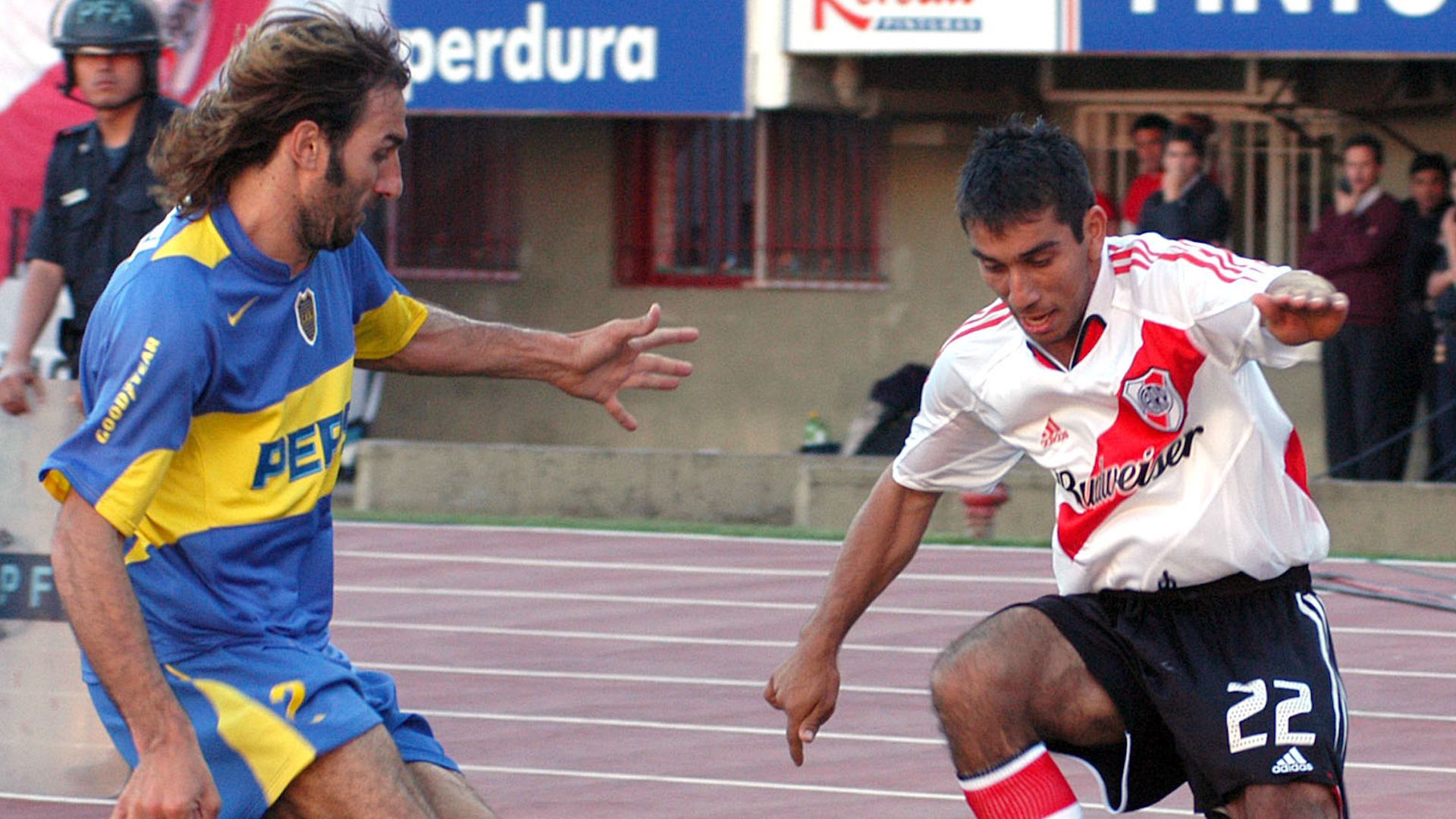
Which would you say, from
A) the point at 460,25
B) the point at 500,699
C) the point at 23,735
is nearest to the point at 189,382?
the point at 23,735

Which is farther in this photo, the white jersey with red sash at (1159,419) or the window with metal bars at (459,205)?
the window with metal bars at (459,205)

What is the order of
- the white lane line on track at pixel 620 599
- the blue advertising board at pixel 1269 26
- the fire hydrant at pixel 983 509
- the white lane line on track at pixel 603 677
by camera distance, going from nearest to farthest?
1. the white lane line on track at pixel 603 677
2. the white lane line on track at pixel 620 599
3. the fire hydrant at pixel 983 509
4. the blue advertising board at pixel 1269 26

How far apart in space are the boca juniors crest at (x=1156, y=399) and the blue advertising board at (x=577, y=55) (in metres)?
9.01

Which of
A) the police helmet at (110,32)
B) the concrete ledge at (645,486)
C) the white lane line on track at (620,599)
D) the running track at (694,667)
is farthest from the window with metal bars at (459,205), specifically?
the police helmet at (110,32)

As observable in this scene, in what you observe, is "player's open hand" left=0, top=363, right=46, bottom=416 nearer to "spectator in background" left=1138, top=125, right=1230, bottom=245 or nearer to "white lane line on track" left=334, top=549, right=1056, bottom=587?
"white lane line on track" left=334, top=549, right=1056, bottom=587

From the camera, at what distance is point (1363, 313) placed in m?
11.2

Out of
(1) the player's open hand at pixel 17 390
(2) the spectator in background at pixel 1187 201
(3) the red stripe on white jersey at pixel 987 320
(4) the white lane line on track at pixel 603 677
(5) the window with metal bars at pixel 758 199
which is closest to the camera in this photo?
(3) the red stripe on white jersey at pixel 987 320

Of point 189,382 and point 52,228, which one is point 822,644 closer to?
point 189,382

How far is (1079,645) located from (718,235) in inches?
425

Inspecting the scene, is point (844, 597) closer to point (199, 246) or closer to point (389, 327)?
point (389, 327)

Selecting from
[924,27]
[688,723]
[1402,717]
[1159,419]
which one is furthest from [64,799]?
[924,27]

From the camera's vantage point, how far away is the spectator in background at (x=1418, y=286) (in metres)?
11.1

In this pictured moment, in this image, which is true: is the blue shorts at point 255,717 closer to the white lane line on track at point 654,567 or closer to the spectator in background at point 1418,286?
the white lane line on track at point 654,567

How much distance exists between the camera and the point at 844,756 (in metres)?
6.69
